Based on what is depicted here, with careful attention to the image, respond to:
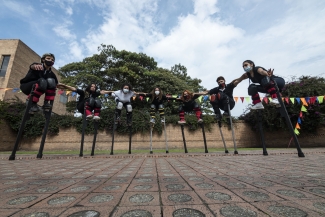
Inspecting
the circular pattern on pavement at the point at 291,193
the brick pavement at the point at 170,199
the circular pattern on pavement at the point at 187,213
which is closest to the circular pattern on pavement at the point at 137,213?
the brick pavement at the point at 170,199

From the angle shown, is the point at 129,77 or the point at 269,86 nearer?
the point at 269,86

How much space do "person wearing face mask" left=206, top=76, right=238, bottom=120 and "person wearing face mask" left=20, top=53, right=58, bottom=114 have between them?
19.1 feet

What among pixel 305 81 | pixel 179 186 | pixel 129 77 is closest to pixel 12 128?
pixel 129 77

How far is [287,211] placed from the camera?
1.04 meters

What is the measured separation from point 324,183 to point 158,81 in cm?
1772

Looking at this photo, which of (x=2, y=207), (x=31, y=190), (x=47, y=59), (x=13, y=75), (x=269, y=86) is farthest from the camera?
(x=13, y=75)

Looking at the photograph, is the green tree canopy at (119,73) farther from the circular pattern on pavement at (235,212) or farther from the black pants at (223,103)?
the circular pattern on pavement at (235,212)

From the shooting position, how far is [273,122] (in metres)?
14.4

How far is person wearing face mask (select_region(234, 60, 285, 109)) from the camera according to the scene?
187 inches

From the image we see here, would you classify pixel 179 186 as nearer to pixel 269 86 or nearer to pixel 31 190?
pixel 31 190

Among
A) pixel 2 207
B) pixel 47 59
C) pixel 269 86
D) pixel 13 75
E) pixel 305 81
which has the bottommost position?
pixel 2 207

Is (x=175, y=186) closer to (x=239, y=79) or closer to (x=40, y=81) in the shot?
(x=40, y=81)

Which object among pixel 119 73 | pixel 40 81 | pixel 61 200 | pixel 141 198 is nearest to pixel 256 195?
pixel 141 198

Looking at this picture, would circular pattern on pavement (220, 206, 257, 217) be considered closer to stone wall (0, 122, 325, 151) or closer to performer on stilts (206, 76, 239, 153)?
performer on stilts (206, 76, 239, 153)
